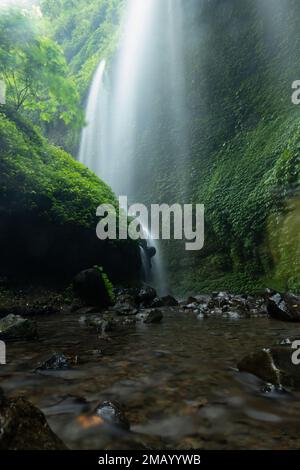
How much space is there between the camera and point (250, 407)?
91.8 inches

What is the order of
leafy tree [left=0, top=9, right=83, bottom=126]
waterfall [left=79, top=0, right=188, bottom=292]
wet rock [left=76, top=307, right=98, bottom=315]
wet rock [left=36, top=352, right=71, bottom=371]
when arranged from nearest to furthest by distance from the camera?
wet rock [left=36, top=352, right=71, bottom=371] → wet rock [left=76, top=307, right=98, bottom=315] → leafy tree [left=0, top=9, right=83, bottom=126] → waterfall [left=79, top=0, right=188, bottom=292]

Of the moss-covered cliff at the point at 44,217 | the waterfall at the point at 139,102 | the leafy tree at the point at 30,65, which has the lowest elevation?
the moss-covered cliff at the point at 44,217

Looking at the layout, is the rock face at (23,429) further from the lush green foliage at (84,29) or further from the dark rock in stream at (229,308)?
the lush green foliage at (84,29)

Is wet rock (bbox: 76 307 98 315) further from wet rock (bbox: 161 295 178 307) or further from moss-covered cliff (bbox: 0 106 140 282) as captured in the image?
wet rock (bbox: 161 295 178 307)

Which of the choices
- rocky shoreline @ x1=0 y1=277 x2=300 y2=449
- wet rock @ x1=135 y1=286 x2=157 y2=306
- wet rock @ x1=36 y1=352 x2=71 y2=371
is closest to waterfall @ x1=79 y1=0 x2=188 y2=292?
wet rock @ x1=135 y1=286 x2=157 y2=306

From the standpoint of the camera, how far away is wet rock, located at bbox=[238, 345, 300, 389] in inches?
108

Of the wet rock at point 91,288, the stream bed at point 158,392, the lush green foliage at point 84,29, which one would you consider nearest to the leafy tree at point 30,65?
the wet rock at point 91,288

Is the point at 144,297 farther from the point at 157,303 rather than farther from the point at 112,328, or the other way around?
the point at 112,328

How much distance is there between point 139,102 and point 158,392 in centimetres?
2124

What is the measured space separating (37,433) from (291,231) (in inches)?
379

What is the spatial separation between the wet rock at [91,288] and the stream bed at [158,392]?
3.86 metres

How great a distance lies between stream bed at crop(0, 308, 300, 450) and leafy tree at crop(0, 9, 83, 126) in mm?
8654

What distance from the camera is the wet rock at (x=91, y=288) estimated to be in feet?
29.0

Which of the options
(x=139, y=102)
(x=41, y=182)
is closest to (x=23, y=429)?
(x=41, y=182)
